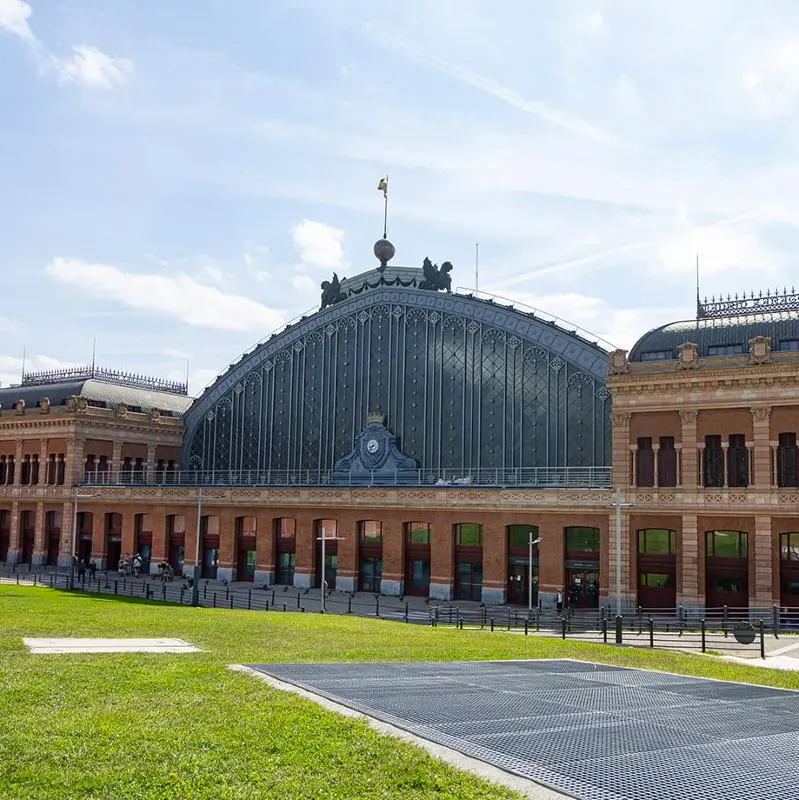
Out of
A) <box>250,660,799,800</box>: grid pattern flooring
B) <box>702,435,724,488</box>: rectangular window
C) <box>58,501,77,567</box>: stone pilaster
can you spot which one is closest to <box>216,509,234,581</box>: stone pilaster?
<box>58,501,77,567</box>: stone pilaster

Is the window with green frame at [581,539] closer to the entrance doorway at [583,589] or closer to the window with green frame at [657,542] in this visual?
the entrance doorway at [583,589]

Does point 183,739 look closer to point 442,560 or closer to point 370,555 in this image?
point 442,560

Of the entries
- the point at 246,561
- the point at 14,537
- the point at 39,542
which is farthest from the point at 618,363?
the point at 14,537

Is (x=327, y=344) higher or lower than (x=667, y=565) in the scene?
higher

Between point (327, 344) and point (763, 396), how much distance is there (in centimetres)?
3915

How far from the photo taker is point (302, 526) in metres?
69.2

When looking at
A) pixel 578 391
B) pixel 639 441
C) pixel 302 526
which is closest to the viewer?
pixel 639 441

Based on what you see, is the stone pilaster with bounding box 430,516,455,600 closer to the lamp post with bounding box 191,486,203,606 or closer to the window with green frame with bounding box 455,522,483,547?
the window with green frame with bounding box 455,522,483,547

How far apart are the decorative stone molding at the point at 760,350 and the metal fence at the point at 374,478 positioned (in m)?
11.9

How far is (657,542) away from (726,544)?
4024 mm

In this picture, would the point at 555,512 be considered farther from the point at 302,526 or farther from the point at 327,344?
the point at 327,344

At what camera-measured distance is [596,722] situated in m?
14.5

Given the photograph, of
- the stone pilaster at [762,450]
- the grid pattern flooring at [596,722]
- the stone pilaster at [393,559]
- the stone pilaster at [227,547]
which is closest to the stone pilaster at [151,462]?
the stone pilaster at [227,547]

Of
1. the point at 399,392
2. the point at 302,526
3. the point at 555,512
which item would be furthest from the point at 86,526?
the point at 555,512
